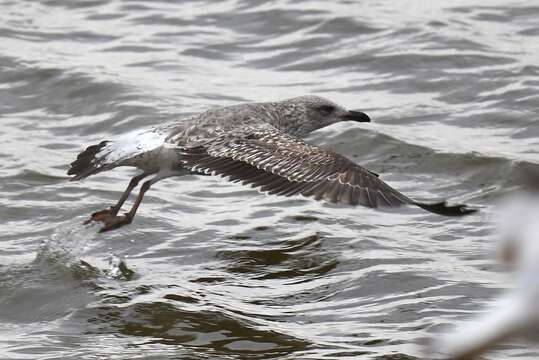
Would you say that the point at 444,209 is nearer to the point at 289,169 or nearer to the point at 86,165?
the point at 289,169

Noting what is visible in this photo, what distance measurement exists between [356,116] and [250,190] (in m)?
1.05

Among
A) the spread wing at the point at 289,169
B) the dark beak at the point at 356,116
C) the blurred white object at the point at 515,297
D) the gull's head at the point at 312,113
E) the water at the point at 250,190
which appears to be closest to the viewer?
the blurred white object at the point at 515,297

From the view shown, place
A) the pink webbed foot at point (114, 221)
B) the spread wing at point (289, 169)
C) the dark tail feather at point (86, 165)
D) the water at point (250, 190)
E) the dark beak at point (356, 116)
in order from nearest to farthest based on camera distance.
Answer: the water at point (250, 190) < the spread wing at point (289, 169) < the dark tail feather at point (86, 165) < the pink webbed foot at point (114, 221) < the dark beak at point (356, 116)

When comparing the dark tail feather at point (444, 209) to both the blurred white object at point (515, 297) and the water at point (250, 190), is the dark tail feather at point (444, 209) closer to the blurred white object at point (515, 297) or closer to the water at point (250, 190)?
the water at point (250, 190)

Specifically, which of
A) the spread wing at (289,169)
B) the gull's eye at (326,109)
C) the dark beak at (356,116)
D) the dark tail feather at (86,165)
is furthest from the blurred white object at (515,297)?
the gull's eye at (326,109)

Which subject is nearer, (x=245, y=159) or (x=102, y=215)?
(x=245, y=159)

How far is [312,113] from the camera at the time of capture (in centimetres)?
665

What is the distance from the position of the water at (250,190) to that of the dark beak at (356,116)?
61 cm

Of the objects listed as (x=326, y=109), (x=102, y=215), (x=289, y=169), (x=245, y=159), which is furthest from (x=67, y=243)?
(x=326, y=109)

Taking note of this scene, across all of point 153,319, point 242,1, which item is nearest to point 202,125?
point 153,319

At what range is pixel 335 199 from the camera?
4.78 m

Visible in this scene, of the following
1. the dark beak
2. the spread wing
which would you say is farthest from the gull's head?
the spread wing

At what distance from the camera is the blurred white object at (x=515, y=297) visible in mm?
902

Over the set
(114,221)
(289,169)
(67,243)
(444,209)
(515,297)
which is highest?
(515,297)
